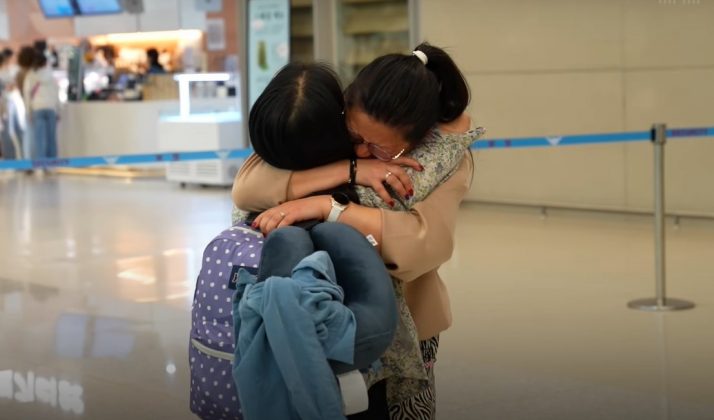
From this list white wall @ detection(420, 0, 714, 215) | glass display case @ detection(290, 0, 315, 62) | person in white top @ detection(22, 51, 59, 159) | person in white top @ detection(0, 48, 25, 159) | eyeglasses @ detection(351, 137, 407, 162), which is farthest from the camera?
person in white top @ detection(0, 48, 25, 159)

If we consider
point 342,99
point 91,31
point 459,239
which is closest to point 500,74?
point 459,239

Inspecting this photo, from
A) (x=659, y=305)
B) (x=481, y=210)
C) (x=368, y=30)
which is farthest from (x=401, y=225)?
(x=368, y=30)

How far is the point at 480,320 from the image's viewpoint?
564 centimetres

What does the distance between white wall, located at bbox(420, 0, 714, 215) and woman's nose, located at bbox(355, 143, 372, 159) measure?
670cm

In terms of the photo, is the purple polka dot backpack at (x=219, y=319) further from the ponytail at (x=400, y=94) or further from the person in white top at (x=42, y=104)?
the person in white top at (x=42, y=104)

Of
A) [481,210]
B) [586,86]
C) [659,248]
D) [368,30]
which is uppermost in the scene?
[368,30]

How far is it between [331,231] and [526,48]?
25.7 feet

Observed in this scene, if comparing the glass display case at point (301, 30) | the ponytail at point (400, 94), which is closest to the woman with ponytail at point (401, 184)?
the ponytail at point (400, 94)

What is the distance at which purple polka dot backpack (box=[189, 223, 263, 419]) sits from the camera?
2.10m

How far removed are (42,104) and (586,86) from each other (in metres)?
8.65

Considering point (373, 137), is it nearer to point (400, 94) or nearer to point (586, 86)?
point (400, 94)

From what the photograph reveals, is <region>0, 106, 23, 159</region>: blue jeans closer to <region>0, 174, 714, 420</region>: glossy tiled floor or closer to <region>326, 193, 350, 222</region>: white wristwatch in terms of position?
<region>0, 174, 714, 420</region>: glossy tiled floor

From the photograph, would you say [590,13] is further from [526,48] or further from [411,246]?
[411,246]

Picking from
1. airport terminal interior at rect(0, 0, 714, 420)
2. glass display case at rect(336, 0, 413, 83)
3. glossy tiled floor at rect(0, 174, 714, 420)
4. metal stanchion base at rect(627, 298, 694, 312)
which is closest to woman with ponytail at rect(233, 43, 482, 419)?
airport terminal interior at rect(0, 0, 714, 420)
